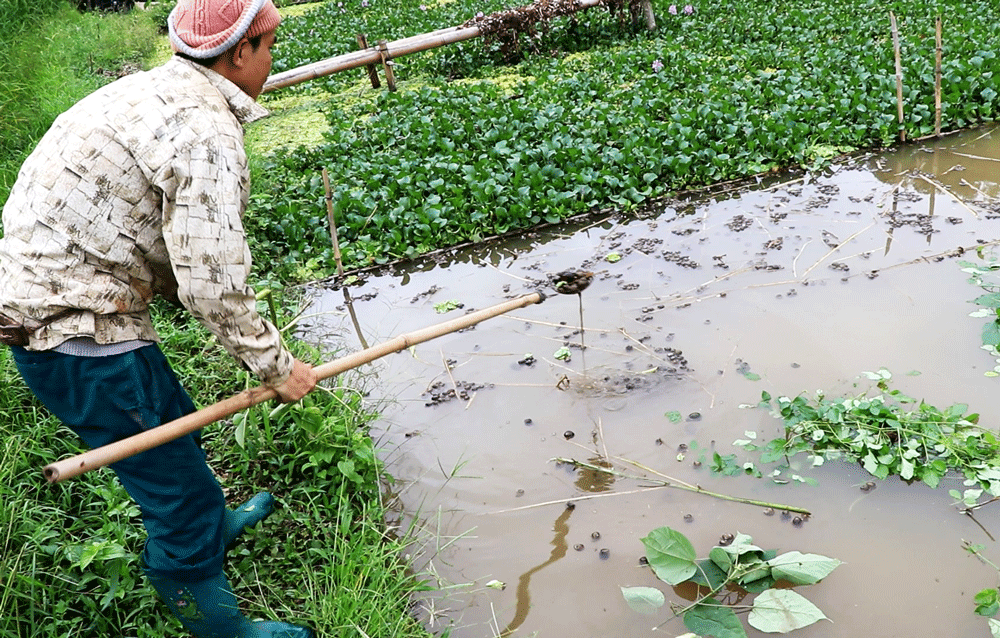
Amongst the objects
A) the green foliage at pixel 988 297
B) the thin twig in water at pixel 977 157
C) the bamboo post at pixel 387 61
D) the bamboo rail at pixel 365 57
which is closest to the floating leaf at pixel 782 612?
the green foliage at pixel 988 297

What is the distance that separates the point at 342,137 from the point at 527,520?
5109 millimetres

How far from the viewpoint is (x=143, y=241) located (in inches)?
81.4

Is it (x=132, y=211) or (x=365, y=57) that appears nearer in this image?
(x=132, y=211)

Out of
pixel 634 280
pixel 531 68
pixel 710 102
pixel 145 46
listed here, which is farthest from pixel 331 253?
pixel 145 46

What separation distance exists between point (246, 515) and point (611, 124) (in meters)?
4.63

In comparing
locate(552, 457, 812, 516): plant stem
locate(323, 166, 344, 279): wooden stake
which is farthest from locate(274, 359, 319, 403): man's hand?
locate(323, 166, 344, 279): wooden stake

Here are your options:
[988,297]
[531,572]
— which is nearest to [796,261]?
[988,297]

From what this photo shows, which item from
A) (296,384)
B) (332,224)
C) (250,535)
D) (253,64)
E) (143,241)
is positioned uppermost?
(253,64)

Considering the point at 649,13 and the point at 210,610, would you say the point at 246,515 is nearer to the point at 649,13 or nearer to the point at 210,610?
the point at 210,610

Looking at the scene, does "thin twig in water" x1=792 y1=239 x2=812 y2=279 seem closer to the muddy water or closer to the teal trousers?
the muddy water

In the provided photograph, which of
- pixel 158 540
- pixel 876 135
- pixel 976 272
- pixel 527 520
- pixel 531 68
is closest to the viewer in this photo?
pixel 158 540

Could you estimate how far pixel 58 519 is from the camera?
2867 mm

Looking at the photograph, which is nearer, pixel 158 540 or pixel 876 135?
pixel 158 540

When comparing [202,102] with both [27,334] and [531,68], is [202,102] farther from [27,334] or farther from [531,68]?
[531,68]
